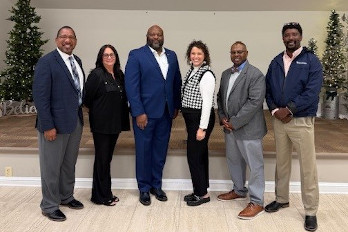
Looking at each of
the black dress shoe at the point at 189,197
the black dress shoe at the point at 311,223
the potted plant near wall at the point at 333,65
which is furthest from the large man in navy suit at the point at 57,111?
the potted plant near wall at the point at 333,65

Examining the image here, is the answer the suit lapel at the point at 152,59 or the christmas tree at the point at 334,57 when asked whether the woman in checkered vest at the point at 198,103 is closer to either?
the suit lapel at the point at 152,59

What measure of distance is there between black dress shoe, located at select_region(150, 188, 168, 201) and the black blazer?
2.41 ft

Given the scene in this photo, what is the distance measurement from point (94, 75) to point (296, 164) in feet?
6.86

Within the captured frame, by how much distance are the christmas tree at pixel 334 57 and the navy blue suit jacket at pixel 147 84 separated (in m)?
4.02

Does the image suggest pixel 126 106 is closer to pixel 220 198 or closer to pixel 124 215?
pixel 124 215

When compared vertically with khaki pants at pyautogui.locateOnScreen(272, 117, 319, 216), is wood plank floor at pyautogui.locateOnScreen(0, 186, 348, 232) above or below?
below

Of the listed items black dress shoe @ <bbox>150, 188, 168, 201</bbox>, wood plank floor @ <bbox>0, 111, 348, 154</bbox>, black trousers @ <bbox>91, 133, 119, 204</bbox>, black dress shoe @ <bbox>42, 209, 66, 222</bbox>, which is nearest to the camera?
black dress shoe @ <bbox>42, 209, 66, 222</bbox>

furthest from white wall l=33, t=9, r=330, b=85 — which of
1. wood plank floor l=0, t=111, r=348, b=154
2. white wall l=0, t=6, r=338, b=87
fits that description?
wood plank floor l=0, t=111, r=348, b=154

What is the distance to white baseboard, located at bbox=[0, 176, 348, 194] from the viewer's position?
3812 mm

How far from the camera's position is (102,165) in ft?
11.1

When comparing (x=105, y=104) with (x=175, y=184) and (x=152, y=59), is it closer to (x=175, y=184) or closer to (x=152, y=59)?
(x=152, y=59)

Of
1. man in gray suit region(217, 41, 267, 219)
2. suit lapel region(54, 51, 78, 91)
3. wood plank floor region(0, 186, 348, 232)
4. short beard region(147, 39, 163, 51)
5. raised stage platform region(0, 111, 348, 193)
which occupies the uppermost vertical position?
short beard region(147, 39, 163, 51)

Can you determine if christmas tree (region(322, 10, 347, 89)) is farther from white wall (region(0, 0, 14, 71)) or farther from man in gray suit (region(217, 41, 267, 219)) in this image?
white wall (region(0, 0, 14, 71))

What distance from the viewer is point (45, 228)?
2988 mm
